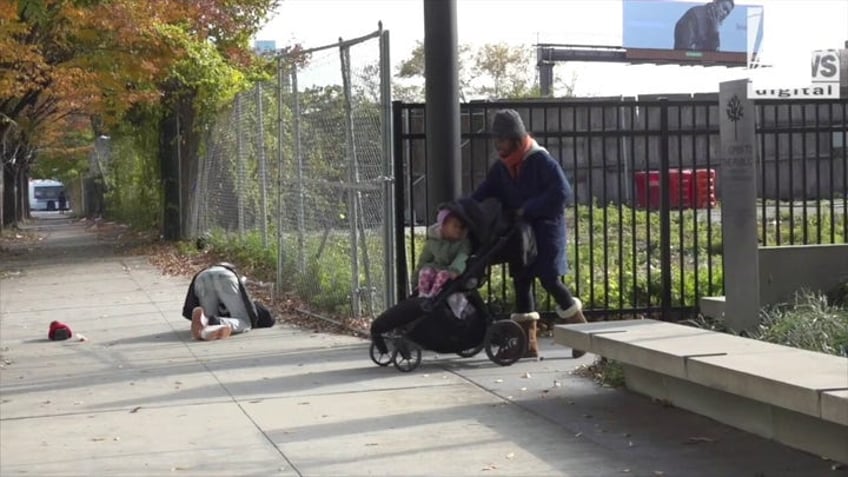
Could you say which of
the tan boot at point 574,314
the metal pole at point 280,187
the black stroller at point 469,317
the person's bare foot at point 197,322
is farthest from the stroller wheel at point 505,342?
the metal pole at point 280,187

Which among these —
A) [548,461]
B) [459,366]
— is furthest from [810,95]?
[548,461]

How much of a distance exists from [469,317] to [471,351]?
40cm

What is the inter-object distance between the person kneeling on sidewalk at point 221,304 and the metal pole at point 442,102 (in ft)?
9.02

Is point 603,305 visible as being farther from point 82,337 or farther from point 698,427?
point 82,337

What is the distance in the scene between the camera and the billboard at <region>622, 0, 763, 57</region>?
66500 millimetres

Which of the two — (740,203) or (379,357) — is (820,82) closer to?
(740,203)

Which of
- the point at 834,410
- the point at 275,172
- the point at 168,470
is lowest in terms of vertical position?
the point at 168,470

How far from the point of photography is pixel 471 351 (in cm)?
891

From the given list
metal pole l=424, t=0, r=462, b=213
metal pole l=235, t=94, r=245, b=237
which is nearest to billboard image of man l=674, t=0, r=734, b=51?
metal pole l=235, t=94, r=245, b=237

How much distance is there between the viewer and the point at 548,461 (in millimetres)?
6141

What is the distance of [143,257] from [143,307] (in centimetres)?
895

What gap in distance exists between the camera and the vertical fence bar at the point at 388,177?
32.3 feet

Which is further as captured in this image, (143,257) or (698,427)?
(143,257)

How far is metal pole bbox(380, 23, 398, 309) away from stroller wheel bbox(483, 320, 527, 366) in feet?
5.61
